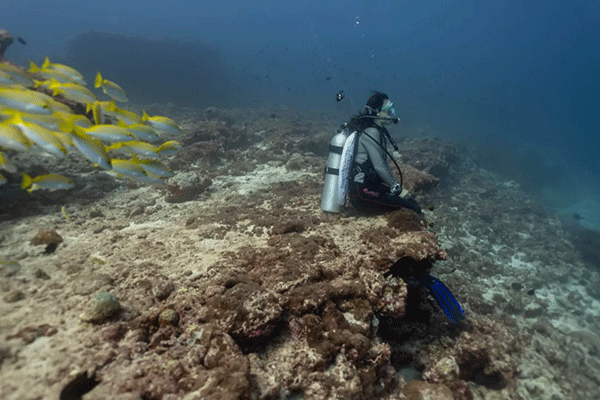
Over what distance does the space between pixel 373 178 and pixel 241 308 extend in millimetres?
3482

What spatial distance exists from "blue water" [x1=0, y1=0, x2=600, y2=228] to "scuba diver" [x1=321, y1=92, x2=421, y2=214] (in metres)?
25.5

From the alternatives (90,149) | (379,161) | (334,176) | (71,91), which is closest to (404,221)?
(379,161)

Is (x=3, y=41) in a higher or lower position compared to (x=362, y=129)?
higher

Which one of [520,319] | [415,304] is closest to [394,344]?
[415,304]

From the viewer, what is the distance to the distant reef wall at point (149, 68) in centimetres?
3306

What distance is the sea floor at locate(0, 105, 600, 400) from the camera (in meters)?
2.28

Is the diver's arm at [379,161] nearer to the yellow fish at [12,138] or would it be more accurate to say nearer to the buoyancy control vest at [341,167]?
the buoyancy control vest at [341,167]

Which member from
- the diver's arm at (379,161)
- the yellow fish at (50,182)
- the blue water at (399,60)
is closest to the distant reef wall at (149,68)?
the blue water at (399,60)

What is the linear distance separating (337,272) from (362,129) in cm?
293

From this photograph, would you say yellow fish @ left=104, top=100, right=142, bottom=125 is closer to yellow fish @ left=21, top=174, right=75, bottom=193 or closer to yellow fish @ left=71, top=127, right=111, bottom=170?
yellow fish @ left=21, top=174, right=75, bottom=193

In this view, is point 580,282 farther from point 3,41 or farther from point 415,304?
point 3,41

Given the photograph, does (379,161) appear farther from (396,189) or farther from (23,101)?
(23,101)

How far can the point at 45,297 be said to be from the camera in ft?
9.30

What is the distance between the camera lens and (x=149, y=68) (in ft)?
115
